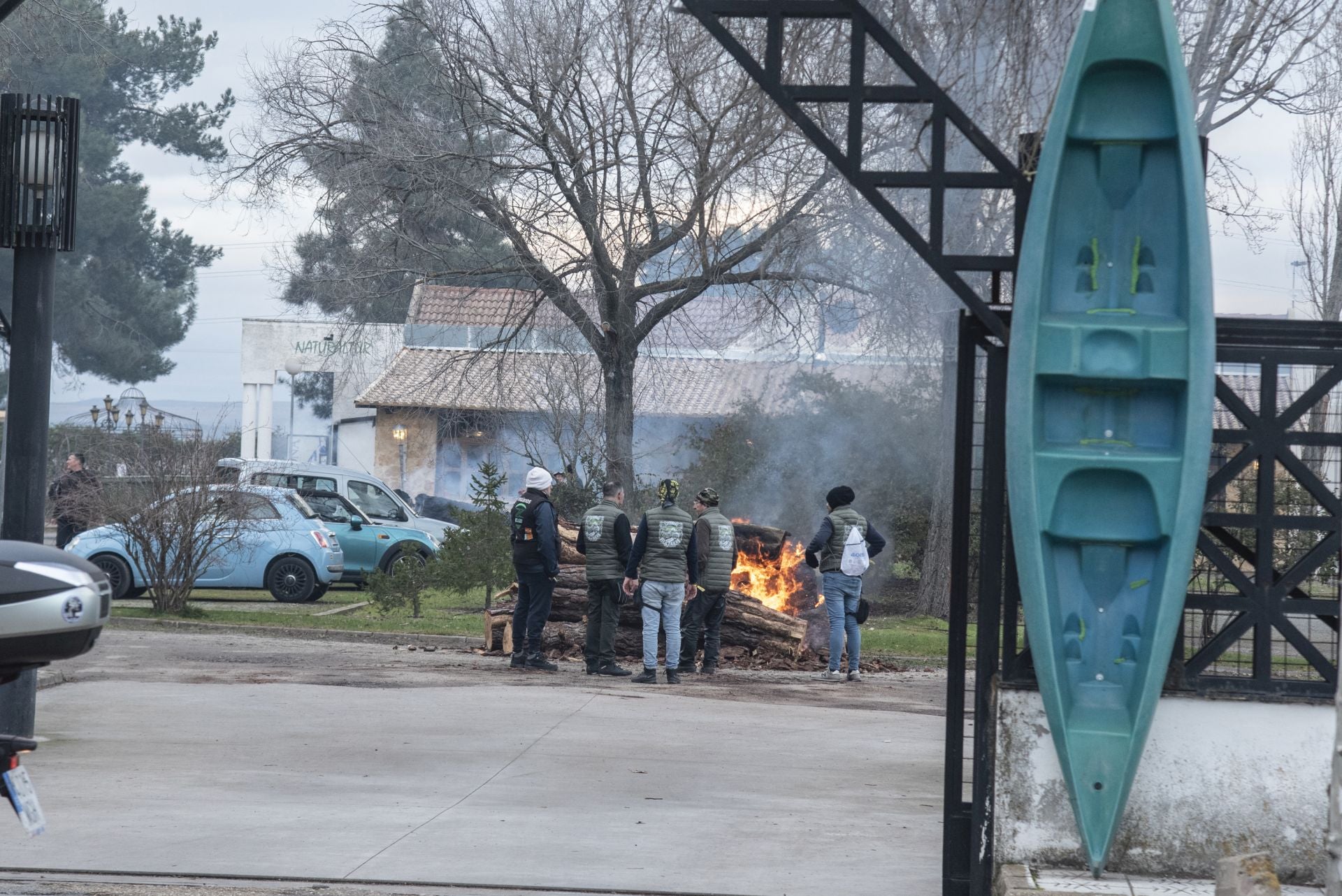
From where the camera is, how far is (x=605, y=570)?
46.7ft

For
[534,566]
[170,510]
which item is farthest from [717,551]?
[170,510]

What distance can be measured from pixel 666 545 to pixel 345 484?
37.5ft

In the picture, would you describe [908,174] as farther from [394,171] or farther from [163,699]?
[394,171]

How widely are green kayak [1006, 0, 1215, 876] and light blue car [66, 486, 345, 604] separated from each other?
15.0m

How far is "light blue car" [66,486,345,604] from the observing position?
64.0ft

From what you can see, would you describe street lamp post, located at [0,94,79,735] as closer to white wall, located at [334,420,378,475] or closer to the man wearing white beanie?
the man wearing white beanie

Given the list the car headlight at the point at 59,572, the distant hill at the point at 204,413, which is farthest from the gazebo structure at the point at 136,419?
the car headlight at the point at 59,572

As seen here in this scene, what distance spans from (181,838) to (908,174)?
165 inches

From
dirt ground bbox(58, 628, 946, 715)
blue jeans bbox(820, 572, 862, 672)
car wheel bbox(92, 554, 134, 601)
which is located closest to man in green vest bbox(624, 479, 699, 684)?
dirt ground bbox(58, 628, 946, 715)

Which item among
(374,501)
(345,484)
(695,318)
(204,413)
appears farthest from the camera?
(204,413)

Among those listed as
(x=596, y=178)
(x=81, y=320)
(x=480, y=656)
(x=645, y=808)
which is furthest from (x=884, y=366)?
(x=81, y=320)

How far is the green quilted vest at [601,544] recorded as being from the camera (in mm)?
14109

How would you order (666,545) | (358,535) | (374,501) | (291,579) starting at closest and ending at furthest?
(666,545) < (291,579) < (358,535) < (374,501)

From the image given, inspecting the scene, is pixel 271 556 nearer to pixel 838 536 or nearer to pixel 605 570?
pixel 605 570
